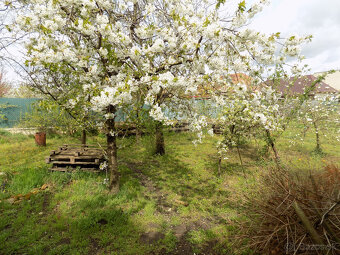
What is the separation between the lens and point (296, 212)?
1.89 meters

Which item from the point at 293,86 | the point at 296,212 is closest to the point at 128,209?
the point at 296,212

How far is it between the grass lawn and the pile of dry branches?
0.30 metres

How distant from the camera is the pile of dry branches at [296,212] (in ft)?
5.90

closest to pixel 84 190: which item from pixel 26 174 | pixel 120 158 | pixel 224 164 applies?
pixel 26 174

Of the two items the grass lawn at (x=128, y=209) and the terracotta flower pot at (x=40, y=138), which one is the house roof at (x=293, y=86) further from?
the terracotta flower pot at (x=40, y=138)

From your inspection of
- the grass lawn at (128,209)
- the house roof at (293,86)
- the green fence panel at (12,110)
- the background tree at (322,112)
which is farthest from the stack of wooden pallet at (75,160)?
the green fence panel at (12,110)

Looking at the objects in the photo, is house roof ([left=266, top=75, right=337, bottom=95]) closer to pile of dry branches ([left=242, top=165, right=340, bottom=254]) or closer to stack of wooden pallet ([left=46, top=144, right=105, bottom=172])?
pile of dry branches ([left=242, top=165, right=340, bottom=254])

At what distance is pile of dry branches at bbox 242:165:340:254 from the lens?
1798mm

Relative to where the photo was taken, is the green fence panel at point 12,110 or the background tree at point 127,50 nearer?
the background tree at point 127,50

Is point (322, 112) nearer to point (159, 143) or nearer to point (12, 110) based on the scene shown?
point (159, 143)

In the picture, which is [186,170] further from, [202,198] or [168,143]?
[168,143]

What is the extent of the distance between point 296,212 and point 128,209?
3.43m

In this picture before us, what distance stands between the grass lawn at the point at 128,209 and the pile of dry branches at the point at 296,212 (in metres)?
0.30

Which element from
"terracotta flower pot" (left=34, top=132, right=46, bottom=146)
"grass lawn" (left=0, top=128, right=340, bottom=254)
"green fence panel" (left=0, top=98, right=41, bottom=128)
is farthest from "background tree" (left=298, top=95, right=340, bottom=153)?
"green fence panel" (left=0, top=98, right=41, bottom=128)
